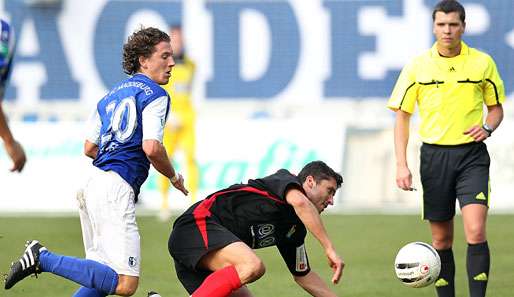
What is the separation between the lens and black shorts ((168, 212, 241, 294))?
7188 mm

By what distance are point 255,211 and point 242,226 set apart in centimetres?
13

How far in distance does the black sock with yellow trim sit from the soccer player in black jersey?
1.17 m

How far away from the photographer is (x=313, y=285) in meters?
7.70

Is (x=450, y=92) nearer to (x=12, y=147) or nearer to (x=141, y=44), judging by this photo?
(x=141, y=44)

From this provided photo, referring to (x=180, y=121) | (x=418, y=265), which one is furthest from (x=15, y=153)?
(x=180, y=121)

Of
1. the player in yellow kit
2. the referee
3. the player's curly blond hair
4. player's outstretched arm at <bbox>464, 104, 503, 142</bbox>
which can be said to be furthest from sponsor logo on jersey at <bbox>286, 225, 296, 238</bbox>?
the player in yellow kit

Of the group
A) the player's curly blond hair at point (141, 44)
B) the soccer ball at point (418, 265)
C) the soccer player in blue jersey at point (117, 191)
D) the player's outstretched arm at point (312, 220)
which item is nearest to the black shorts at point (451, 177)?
the soccer ball at point (418, 265)

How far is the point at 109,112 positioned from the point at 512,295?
12.1ft

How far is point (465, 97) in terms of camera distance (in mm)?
8414

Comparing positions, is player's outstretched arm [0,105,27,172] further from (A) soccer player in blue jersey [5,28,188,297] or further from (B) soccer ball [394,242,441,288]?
(B) soccer ball [394,242,441,288]

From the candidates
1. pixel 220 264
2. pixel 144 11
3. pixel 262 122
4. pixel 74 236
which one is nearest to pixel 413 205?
pixel 262 122

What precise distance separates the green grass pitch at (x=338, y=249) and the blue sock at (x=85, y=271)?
227 cm

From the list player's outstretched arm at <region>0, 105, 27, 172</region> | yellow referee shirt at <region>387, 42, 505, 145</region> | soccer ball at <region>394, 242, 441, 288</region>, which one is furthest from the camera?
yellow referee shirt at <region>387, 42, 505, 145</region>

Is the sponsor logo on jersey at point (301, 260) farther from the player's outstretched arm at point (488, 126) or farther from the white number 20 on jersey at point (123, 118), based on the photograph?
the player's outstretched arm at point (488, 126)
